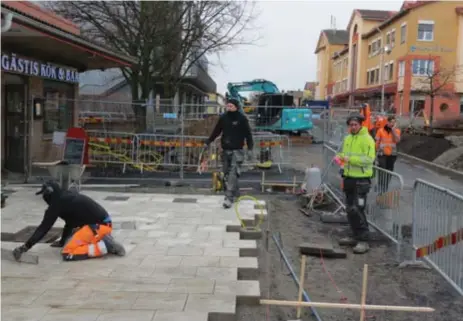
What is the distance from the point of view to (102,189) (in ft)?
35.9

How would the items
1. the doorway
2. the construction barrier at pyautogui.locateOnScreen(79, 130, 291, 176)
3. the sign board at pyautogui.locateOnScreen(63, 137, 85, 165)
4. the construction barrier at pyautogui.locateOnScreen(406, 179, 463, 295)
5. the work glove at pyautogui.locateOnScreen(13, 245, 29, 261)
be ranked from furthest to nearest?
1. the construction barrier at pyautogui.locateOnScreen(79, 130, 291, 176)
2. the doorway
3. the sign board at pyautogui.locateOnScreen(63, 137, 85, 165)
4. the work glove at pyautogui.locateOnScreen(13, 245, 29, 261)
5. the construction barrier at pyautogui.locateOnScreen(406, 179, 463, 295)

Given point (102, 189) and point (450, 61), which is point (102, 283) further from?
point (450, 61)

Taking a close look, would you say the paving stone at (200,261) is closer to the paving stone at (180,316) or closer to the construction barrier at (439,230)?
the paving stone at (180,316)

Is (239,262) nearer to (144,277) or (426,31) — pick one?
(144,277)

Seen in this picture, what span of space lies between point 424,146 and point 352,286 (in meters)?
18.1

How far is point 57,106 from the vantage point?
13508mm

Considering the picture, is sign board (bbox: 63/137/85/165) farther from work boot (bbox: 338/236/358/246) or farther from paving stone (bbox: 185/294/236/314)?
paving stone (bbox: 185/294/236/314)

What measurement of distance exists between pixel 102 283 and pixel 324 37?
85.3 metres

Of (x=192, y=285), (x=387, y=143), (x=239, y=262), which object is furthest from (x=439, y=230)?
(x=387, y=143)

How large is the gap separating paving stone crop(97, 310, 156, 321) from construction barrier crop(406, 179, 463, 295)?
3.09 meters

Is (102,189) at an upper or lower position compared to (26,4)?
lower

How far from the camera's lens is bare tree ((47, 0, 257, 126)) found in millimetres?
22547

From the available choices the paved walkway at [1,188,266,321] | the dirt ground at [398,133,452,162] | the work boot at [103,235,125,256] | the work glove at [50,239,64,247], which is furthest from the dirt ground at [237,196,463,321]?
the dirt ground at [398,133,452,162]

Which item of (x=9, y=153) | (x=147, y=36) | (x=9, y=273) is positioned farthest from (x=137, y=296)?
(x=147, y=36)
